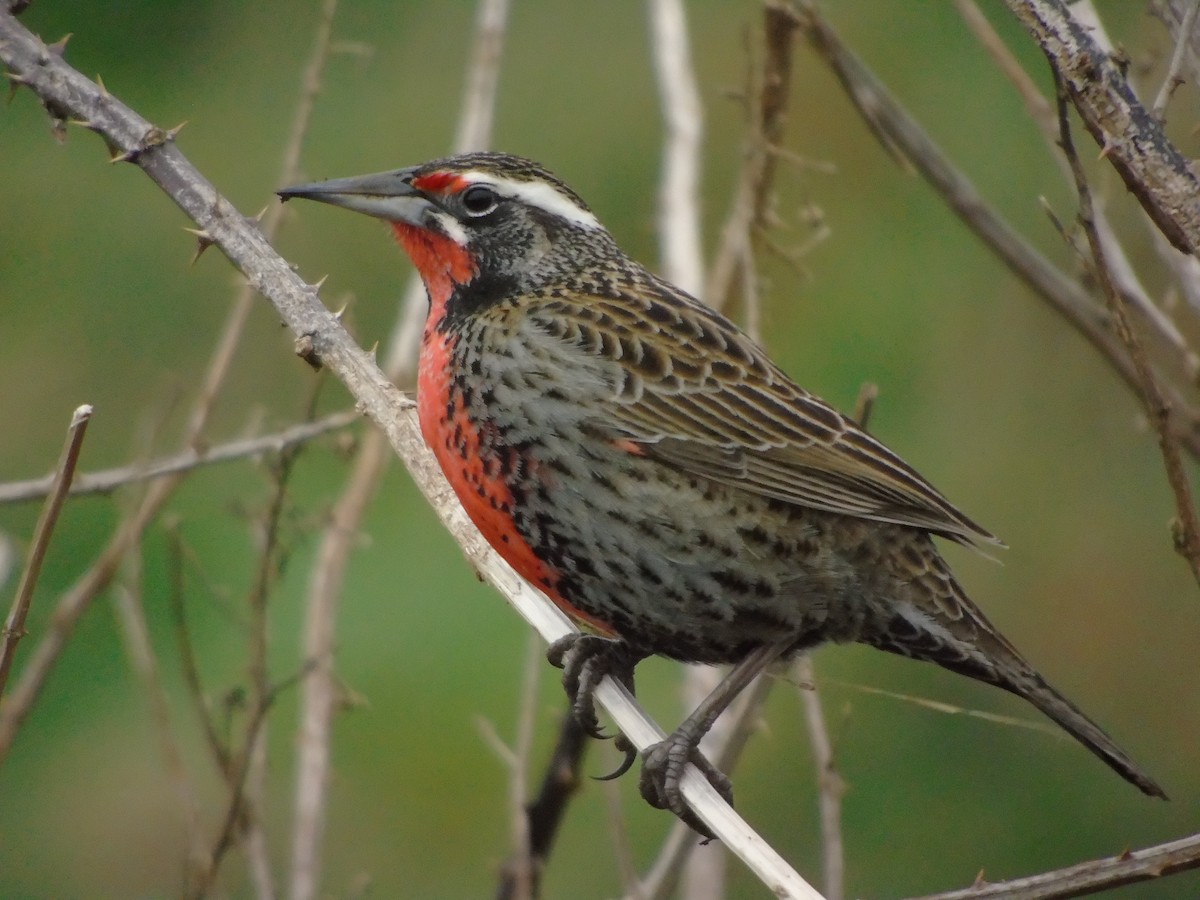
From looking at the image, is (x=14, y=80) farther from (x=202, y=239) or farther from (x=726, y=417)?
(x=726, y=417)

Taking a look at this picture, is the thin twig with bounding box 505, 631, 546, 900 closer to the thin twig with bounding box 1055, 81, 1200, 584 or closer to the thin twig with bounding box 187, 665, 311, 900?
the thin twig with bounding box 187, 665, 311, 900

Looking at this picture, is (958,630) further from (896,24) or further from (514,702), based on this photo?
(896,24)

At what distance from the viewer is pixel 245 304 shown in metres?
4.36

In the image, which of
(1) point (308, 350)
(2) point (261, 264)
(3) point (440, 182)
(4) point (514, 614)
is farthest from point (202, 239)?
(4) point (514, 614)

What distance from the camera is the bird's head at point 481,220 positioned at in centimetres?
415

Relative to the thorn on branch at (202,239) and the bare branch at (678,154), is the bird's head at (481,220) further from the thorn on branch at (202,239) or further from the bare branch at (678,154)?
the bare branch at (678,154)

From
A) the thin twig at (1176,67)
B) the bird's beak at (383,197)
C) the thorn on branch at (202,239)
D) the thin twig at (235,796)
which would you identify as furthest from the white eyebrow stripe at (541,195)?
the thin twig at (1176,67)

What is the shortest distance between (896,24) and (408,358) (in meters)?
A: 3.79

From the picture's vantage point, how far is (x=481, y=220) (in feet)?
14.0

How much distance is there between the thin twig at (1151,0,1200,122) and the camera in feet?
9.37

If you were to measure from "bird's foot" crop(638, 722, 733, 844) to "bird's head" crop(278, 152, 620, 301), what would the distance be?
1.19m

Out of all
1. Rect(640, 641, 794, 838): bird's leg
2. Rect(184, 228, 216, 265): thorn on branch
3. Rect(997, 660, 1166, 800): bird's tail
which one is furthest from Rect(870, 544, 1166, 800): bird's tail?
Rect(184, 228, 216, 265): thorn on branch

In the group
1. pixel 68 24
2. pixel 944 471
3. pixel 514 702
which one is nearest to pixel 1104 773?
pixel 944 471

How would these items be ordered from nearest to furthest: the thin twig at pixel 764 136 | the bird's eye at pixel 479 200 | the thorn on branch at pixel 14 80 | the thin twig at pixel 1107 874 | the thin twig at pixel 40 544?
1. the thin twig at pixel 1107 874
2. the thin twig at pixel 40 544
3. the thorn on branch at pixel 14 80
4. the bird's eye at pixel 479 200
5. the thin twig at pixel 764 136
